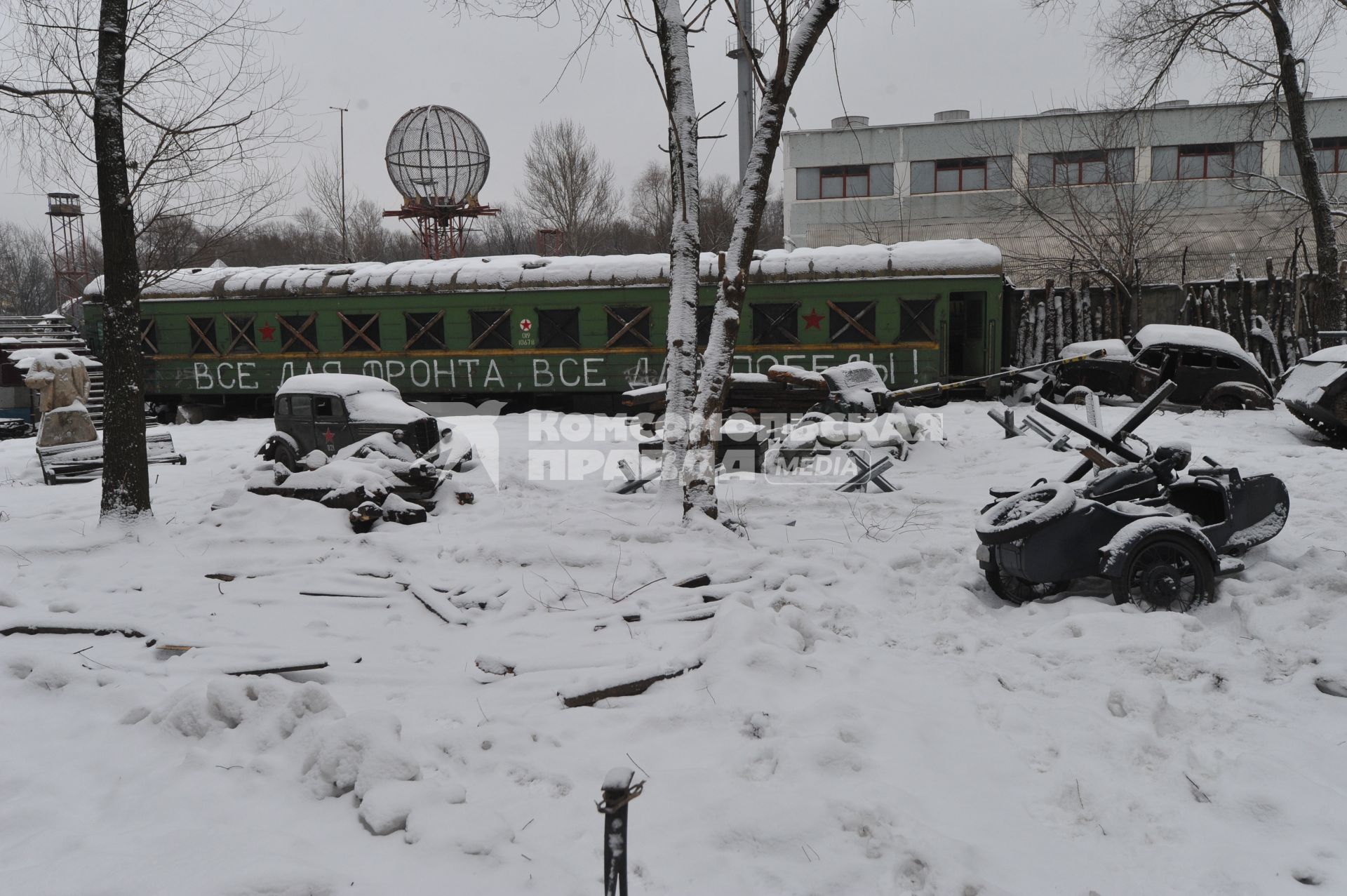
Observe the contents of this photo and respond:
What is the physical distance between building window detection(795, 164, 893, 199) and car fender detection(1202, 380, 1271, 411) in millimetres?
22360

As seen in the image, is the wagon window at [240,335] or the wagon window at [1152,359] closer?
the wagon window at [1152,359]

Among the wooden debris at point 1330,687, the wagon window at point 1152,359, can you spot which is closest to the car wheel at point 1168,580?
the wooden debris at point 1330,687

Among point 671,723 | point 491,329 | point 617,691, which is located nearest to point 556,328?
point 491,329

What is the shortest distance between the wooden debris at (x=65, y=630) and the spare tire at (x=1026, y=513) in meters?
5.48

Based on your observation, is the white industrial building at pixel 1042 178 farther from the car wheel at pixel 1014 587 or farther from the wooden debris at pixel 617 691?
the wooden debris at pixel 617 691

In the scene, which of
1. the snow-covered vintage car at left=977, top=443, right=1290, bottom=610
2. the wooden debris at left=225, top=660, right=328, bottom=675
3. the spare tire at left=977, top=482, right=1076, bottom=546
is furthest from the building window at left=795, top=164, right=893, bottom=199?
the wooden debris at left=225, top=660, right=328, bottom=675

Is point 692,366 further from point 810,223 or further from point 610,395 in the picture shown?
point 810,223

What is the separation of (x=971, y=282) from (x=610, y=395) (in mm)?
7612

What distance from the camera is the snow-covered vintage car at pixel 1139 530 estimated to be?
478 cm

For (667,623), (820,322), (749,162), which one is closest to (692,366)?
(749,162)

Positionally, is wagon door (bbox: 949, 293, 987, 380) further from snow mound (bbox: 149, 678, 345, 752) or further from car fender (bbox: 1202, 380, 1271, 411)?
snow mound (bbox: 149, 678, 345, 752)

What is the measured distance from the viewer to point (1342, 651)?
4.16 metres

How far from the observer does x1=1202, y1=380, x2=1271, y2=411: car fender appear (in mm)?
12461

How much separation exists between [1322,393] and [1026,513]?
7.17 m
